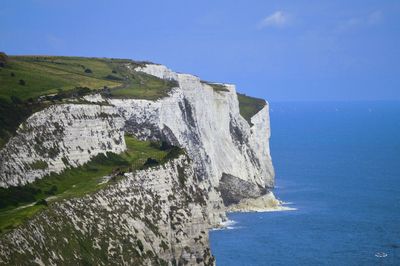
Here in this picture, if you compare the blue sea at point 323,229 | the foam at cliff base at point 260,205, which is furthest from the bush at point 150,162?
the foam at cliff base at point 260,205

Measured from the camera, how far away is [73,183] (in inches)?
3445

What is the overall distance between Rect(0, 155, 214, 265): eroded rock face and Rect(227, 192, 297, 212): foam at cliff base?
162ft

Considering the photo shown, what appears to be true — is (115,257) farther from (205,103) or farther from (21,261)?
(205,103)

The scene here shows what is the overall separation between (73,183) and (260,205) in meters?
58.5

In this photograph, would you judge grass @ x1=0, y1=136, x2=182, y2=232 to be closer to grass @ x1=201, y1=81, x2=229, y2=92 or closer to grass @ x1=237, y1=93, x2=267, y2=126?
grass @ x1=201, y1=81, x2=229, y2=92

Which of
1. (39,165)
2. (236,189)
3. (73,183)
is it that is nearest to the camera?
(39,165)

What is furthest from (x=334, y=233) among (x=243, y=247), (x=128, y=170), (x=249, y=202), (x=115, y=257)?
(x=115, y=257)

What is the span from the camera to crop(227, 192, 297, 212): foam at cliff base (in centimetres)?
14075

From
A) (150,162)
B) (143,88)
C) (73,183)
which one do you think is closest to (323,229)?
(143,88)

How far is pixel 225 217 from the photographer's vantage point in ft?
427

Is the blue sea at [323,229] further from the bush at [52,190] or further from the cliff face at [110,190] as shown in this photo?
the bush at [52,190]

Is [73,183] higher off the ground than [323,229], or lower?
higher

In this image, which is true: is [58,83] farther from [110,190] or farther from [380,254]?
[380,254]

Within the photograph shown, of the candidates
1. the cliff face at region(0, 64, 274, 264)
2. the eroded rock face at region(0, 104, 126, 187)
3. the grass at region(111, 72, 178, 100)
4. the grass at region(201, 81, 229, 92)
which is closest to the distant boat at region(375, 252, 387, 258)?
the cliff face at region(0, 64, 274, 264)
